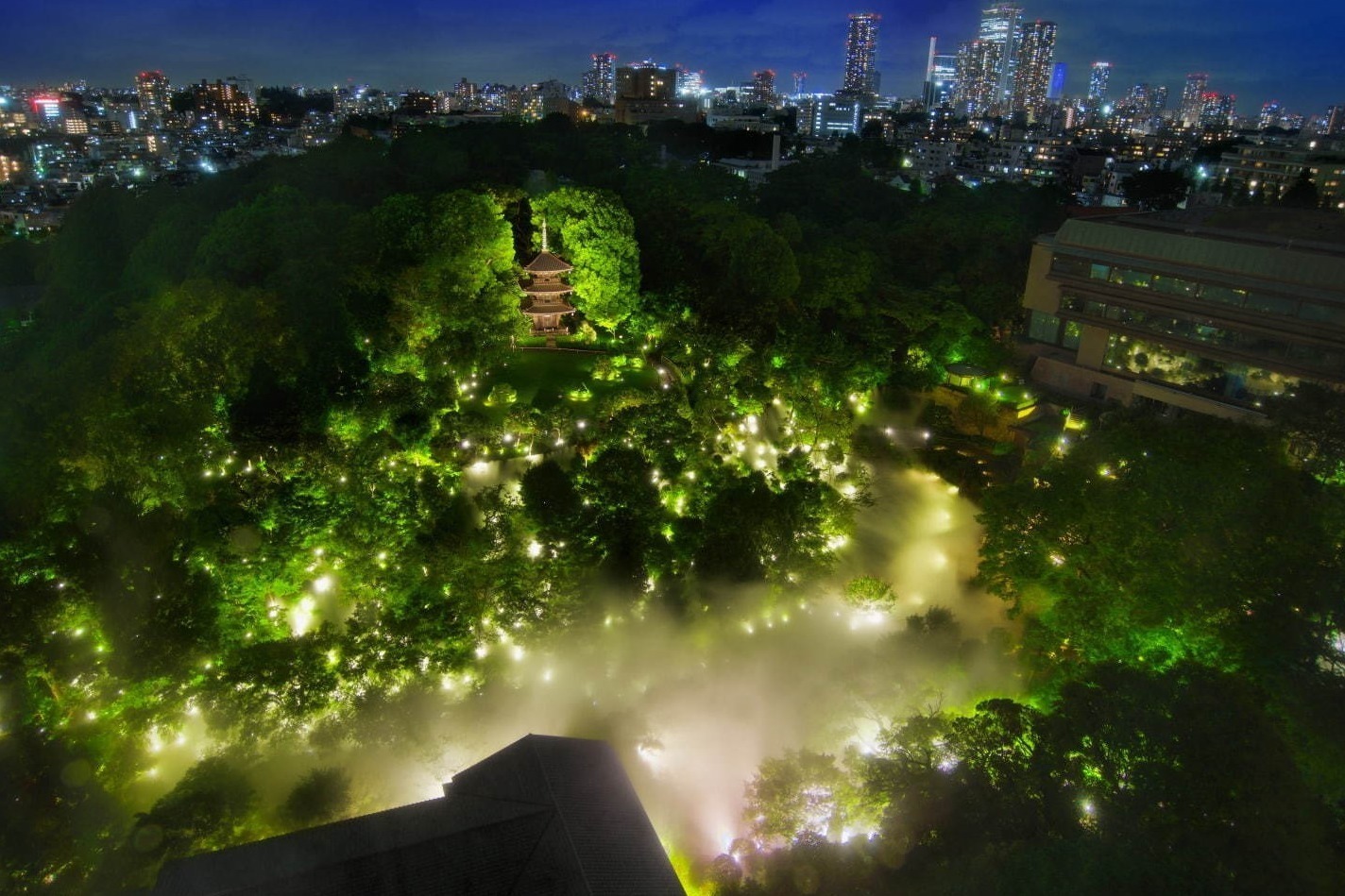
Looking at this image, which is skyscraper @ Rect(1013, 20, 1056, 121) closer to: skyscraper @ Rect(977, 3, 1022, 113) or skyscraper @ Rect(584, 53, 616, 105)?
skyscraper @ Rect(977, 3, 1022, 113)

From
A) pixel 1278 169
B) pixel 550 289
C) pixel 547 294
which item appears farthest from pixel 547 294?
pixel 1278 169

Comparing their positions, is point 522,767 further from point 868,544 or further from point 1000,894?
A: point 868,544

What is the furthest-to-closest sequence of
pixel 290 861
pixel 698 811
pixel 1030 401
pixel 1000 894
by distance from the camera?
pixel 1030 401
pixel 698 811
pixel 290 861
pixel 1000 894

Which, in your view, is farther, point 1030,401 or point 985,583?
point 1030,401

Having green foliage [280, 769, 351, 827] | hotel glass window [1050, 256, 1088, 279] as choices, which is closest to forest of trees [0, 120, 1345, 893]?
green foliage [280, 769, 351, 827]

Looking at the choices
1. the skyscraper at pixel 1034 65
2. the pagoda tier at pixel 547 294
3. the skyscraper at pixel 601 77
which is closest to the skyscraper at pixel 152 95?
the skyscraper at pixel 601 77

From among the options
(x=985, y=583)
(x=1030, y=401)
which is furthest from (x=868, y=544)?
(x=1030, y=401)

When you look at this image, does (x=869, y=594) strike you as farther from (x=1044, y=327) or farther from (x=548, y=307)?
(x=1044, y=327)
